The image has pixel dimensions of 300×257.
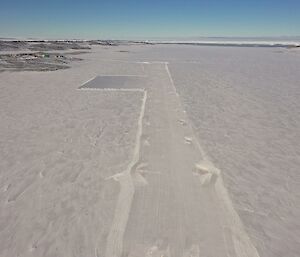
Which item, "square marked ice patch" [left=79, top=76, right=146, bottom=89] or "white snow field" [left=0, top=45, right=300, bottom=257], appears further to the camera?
"square marked ice patch" [left=79, top=76, right=146, bottom=89]

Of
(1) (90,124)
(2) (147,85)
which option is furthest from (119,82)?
(1) (90,124)

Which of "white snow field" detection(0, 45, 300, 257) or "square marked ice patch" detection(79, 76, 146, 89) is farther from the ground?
"white snow field" detection(0, 45, 300, 257)

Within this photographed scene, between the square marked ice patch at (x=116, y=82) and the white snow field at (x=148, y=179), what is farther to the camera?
the square marked ice patch at (x=116, y=82)

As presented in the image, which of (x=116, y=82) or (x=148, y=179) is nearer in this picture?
(x=148, y=179)

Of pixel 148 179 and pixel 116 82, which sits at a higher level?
pixel 148 179

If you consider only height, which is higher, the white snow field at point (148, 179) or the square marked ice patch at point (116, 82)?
the white snow field at point (148, 179)
